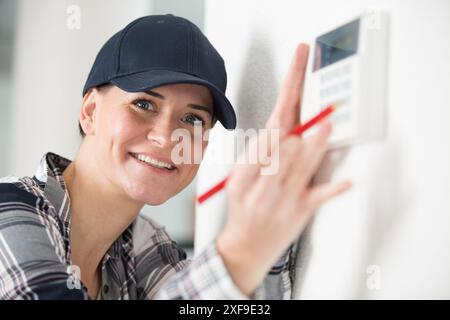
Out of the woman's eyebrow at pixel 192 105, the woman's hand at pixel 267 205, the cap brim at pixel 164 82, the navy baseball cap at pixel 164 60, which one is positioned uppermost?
A: the navy baseball cap at pixel 164 60

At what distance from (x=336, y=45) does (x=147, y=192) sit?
0.45 m

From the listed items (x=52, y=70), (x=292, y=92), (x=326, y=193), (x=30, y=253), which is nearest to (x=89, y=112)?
(x=30, y=253)

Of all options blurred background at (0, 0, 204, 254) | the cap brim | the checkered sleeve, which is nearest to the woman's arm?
the checkered sleeve

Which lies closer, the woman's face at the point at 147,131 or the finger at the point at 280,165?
the finger at the point at 280,165

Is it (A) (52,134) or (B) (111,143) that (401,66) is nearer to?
(B) (111,143)

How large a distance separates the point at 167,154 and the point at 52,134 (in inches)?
55.0

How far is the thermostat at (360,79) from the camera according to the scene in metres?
0.56

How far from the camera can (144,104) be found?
899 mm

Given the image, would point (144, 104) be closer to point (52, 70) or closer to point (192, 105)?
point (192, 105)

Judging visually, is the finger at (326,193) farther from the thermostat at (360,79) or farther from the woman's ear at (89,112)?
the woman's ear at (89,112)

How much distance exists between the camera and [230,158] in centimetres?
101

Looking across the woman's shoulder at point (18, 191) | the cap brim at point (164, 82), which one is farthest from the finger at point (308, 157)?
the woman's shoulder at point (18, 191)

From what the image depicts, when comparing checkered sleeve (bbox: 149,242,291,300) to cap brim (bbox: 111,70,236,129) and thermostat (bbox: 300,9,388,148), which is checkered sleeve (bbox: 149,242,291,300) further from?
cap brim (bbox: 111,70,236,129)

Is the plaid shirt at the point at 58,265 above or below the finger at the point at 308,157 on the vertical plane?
below
